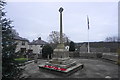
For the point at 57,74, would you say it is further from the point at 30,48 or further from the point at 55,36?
the point at 30,48

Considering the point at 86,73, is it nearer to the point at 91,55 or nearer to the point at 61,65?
the point at 61,65

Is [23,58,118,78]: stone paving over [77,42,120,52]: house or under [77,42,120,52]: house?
under

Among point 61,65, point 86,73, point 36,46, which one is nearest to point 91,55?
point 86,73

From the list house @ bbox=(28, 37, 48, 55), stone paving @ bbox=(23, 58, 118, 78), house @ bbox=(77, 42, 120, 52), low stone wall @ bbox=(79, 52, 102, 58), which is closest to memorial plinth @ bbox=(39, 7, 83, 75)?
stone paving @ bbox=(23, 58, 118, 78)

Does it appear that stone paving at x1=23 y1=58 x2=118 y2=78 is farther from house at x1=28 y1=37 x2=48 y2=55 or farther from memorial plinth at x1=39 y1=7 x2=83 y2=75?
house at x1=28 y1=37 x2=48 y2=55

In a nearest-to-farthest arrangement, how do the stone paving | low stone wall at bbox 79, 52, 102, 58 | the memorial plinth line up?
the stone paving → the memorial plinth → low stone wall at bbox 79, 52, 102, 58

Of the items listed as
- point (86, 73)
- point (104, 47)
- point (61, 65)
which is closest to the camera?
point (86, 73)

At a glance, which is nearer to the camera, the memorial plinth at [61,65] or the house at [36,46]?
the memorial plinth at [61,65]

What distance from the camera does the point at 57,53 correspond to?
31.4 feet

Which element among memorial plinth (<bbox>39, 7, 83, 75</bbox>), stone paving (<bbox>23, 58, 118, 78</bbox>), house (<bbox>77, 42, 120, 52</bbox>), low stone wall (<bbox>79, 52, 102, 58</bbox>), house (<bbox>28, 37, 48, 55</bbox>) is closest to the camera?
stone paving (<bbox>23, 58, 118, 78</bbox>)

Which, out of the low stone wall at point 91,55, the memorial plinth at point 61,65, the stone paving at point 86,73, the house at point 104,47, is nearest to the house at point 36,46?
the house at point 104,47

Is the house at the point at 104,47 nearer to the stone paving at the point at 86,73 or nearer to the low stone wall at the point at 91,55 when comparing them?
the low stone wall at the point at 91,55

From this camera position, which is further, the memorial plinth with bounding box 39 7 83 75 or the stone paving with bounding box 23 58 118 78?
the memorial plinth with bounding box 39 7 83 75

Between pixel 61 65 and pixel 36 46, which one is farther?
pixel 36 46
